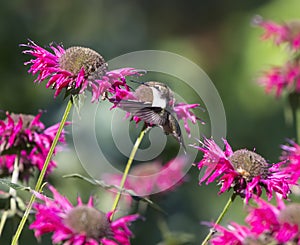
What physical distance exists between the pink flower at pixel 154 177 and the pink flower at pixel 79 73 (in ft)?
1.99

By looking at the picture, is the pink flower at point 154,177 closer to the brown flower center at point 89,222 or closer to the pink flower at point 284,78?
the pink flower at point 284,78

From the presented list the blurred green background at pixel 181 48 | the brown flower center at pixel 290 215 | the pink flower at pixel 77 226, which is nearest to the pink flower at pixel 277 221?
the brown flower center at pixel 290 215

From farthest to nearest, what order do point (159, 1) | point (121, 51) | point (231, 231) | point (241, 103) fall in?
point (159, 1) < point (121, 51) < point (241, 103) < point (231, 231)

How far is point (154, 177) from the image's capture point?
1592 mm

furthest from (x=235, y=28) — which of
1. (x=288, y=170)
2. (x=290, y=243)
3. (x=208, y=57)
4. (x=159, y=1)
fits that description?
(x=290, y=243)

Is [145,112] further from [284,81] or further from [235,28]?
[235,28]

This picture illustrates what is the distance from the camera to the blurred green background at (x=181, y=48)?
89.8 inches

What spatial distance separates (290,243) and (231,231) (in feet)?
0.44

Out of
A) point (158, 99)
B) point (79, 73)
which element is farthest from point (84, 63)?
point (158, 99)

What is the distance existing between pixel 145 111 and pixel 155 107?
0.02 meters

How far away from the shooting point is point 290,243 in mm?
674

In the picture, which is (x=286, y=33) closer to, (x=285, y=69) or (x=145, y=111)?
(x=285, y=69)

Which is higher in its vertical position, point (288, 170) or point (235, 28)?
point (235, 28)

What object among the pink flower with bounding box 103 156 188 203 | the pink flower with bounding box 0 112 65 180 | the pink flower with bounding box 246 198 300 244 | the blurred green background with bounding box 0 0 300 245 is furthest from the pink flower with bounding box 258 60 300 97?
the pink flower with bounding box 246 198 300 244
